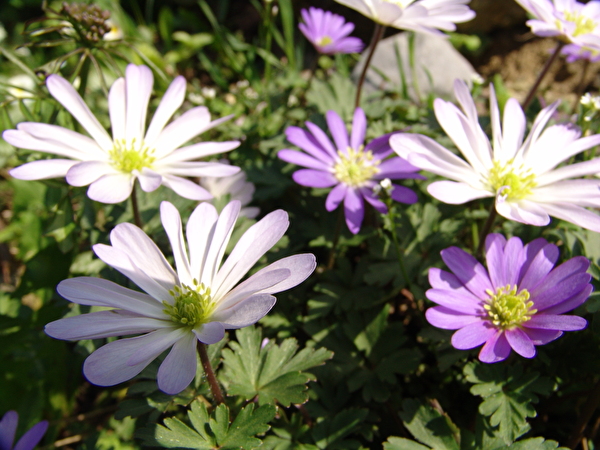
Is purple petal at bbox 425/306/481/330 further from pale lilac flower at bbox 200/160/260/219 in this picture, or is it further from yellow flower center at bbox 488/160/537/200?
pale lilac flower at bbox 200/160/260/219

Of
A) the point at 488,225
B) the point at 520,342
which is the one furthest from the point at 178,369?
the point at 488,225

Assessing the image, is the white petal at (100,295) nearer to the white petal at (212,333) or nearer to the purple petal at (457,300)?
the white petal at (212,333)

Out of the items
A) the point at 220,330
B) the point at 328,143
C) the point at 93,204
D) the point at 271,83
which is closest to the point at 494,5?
the point at 271,83

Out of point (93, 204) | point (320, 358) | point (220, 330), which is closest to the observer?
point (220, 330)

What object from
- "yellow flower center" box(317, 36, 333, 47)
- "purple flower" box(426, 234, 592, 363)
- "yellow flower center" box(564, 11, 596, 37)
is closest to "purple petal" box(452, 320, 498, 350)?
"purple flower" box(426, 234, 592, 363)

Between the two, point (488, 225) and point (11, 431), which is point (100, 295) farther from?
point (488, 225)

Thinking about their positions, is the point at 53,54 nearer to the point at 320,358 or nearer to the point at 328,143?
the point at 328,143
